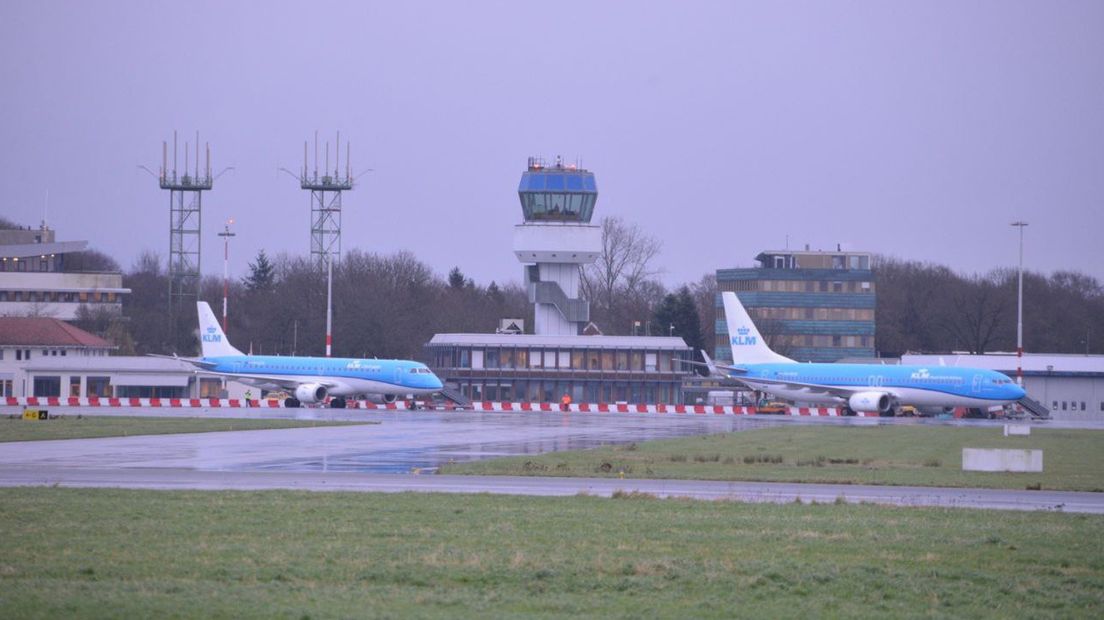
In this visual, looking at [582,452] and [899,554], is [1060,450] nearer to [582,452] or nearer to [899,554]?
[582,452]

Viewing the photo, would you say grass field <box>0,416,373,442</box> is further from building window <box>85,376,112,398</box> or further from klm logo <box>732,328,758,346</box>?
klm logo <box>732,328,758,346</box>

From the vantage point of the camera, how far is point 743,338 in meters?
83.8

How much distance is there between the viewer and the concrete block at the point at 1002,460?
3183 cm

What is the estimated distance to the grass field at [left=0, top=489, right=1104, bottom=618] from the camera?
13.2 metres

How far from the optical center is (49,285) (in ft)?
399

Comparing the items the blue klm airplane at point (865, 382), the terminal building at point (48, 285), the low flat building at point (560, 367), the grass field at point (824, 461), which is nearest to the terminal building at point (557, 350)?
the low flat building at point (560, 367)

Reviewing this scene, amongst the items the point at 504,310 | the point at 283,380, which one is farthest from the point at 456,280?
the point at 283,380

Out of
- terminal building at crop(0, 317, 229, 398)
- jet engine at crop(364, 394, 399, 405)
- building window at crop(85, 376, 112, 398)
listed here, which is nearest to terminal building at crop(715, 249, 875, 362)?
jet engine at crop(364, 394, 399, 405)

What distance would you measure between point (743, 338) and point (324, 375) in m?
26.7

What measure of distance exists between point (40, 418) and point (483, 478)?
97.5 feet

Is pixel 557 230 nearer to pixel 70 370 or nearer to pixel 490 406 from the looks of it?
pixel 490 406

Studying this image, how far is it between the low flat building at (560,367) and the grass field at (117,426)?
29.0 meters

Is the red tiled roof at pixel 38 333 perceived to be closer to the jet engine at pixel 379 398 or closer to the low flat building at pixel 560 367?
the jet engine at pixel 379 398

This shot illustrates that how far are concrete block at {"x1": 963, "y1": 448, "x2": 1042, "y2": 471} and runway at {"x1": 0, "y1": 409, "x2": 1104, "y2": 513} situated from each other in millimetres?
4527
